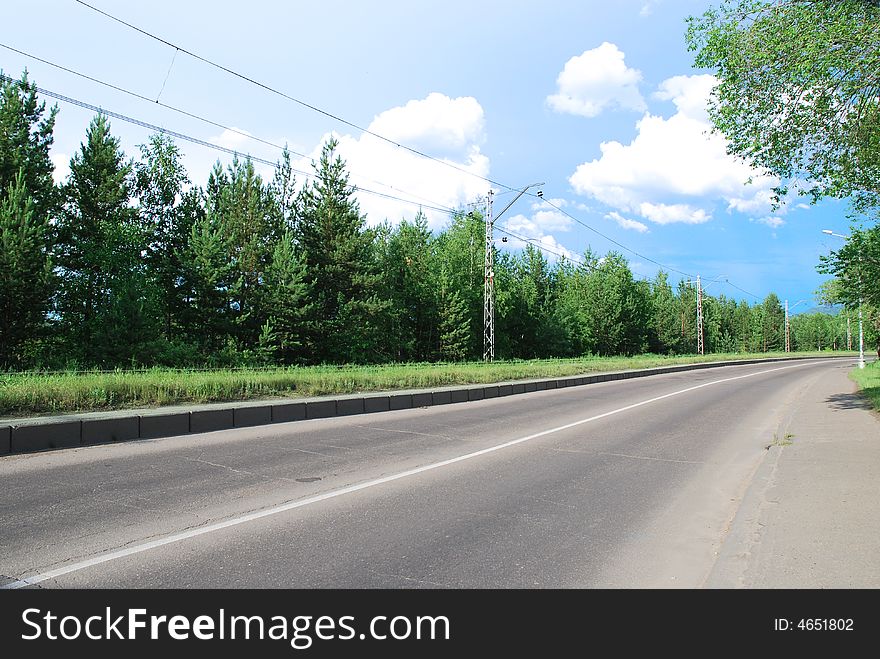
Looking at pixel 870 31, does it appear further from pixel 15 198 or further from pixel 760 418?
pixel 15 198

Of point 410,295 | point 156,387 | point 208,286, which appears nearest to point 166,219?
point 208,286

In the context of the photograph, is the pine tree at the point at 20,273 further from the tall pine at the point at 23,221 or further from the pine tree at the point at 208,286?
the pine tree at the point at 208,286

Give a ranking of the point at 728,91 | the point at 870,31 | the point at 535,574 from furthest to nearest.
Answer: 1. the point at 728,91
2. the point at 870,31
3. the point at 535,574

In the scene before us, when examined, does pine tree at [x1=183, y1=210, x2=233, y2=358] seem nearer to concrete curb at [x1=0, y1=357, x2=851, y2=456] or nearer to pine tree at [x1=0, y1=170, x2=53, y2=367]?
pine tree at [x1=0, y1=170, x2=53, y2=367]

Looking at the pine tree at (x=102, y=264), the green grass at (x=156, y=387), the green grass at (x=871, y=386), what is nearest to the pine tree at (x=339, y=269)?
the pine tree at (x=102, y=264)

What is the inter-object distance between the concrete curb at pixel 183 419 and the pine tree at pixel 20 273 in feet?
68.5

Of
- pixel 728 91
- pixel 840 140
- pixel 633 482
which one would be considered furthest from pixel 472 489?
pixel 840 140

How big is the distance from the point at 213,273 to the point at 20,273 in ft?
32.3

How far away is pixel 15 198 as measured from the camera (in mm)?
27047

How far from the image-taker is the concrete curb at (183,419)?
8.55 m

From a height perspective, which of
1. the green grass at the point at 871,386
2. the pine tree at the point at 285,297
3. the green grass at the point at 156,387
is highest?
the pine tree at the point at 285,297

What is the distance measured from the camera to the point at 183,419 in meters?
10.5
